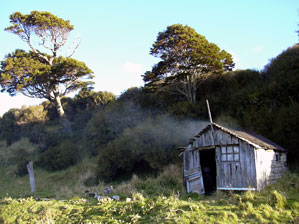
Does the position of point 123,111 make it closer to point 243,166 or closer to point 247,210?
point 243,166

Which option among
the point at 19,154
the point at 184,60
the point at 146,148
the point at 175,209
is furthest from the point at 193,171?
the point at 19,154

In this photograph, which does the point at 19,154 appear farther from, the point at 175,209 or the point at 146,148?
the point at 175,209

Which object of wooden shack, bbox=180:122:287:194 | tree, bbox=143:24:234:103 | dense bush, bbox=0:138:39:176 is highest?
tree, bbox=143:24:234:103

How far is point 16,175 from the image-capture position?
30.1m

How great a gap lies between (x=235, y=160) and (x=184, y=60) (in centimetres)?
1423

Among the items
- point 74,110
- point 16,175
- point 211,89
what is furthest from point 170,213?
A: point 74,110

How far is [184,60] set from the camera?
84.7ft

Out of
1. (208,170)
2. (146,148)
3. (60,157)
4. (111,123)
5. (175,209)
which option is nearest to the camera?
(175,209)

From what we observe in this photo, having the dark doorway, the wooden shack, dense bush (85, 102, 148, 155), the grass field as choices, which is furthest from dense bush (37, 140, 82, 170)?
the wooden shack

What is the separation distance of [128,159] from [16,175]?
48.4 ft

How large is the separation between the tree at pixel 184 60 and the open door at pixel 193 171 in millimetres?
11151

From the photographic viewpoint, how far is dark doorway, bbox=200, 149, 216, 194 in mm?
16656

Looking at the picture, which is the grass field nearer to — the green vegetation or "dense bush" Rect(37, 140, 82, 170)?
the green vegetation

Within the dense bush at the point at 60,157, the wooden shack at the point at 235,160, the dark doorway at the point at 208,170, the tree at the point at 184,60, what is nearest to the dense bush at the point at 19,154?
the dense bush at the point at 60,157
